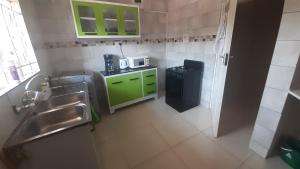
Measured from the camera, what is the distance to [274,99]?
127 centimetres

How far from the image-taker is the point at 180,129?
198cm

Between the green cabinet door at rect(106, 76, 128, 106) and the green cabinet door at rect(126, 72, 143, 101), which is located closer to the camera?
the green cabinet door at rect(106, 76, 128, 106)

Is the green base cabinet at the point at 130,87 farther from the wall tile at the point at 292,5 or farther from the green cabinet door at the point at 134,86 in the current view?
the wall tile at the point at 292,5

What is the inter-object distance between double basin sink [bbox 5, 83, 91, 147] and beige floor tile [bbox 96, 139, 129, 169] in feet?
2.01

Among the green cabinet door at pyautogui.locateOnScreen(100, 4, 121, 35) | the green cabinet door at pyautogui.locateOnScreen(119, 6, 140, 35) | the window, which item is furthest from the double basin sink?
the green cabinet door at pyautogui.locateOnScreen(119, 6, 140, 35)

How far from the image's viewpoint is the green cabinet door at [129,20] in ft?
7.86

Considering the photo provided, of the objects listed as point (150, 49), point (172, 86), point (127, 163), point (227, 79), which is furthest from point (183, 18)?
point (127, 163)

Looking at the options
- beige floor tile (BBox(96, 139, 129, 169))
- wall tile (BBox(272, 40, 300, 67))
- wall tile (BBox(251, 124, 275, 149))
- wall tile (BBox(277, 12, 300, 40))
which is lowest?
beige floor tile (BBox(96, 139, 129, 169))

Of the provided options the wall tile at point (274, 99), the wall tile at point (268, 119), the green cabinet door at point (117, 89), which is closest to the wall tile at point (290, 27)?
the wall tile at point (274, 99)

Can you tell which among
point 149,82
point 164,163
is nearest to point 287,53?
point 164,163

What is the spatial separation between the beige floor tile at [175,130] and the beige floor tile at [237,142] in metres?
0.24

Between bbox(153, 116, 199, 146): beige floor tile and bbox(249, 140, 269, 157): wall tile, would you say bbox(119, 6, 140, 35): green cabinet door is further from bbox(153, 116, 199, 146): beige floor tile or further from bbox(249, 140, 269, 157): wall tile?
bbox(249, 140, 269, 157): wall tile

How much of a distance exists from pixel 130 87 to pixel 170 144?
50.6 inches

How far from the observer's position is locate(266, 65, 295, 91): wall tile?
1.13 meters
